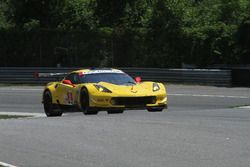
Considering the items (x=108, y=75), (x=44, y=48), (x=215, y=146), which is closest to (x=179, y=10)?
(x=44, y=48)

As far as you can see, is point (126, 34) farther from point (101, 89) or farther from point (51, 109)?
point (101, 89)

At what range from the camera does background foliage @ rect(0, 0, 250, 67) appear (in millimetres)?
32469

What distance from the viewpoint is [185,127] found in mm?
11961

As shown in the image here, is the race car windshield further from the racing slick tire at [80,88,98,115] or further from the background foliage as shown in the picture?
the background foliage

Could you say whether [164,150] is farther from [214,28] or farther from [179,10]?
[179,10]

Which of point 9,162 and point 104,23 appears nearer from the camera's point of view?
point 9,162

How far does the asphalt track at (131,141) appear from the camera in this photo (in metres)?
8.80

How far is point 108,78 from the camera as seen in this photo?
17281 mm

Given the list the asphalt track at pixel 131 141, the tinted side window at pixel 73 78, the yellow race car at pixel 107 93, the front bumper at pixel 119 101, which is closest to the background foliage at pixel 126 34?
the tinted side window at pixel 73 78

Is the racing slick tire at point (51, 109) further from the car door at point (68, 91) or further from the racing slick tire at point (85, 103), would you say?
the racing slick tire at point (85, 103)

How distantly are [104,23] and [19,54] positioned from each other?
16.9 feet

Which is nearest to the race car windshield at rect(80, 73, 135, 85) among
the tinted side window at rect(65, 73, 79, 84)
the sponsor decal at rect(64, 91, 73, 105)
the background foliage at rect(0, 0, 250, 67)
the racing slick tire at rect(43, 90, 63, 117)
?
the tinted side window at rect(65, 73, 79, 84)

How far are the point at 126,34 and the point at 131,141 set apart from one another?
2490 centimetres

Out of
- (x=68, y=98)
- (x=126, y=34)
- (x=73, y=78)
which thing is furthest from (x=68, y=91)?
(x=126, y=34)
